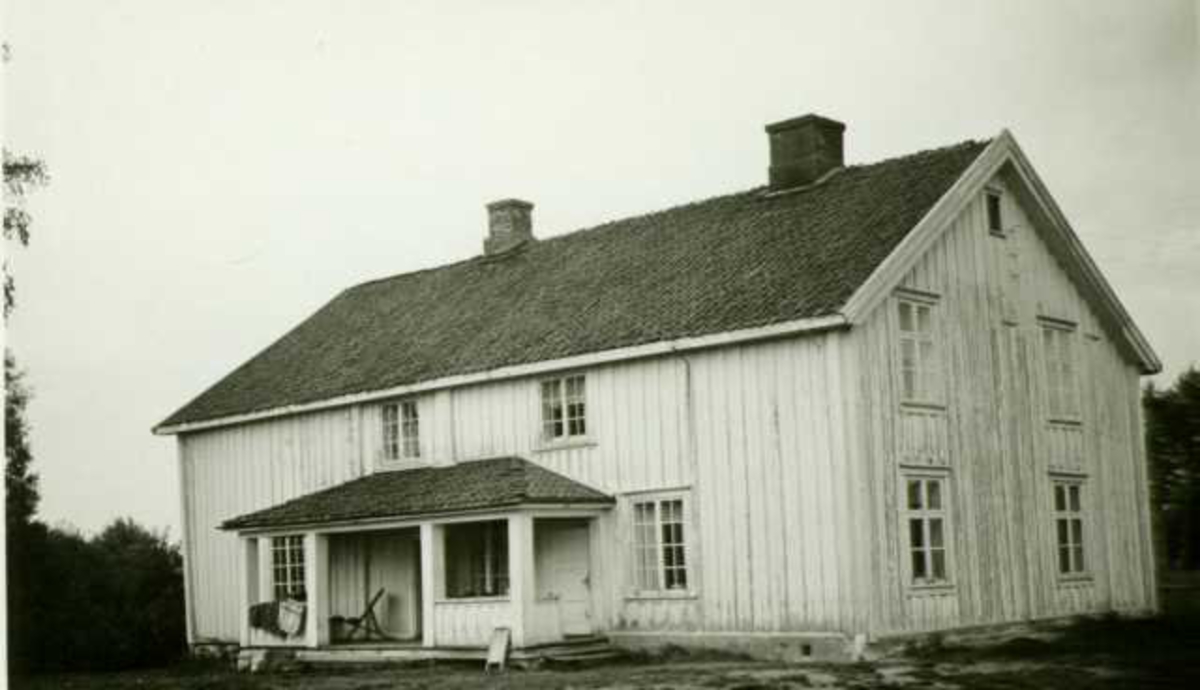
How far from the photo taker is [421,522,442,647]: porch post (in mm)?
25812

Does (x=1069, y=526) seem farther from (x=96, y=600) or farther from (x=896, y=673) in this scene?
→ (x=96, y=600)

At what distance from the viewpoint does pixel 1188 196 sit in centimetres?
1703

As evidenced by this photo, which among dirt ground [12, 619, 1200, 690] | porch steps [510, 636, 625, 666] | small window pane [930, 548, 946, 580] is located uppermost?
small window pane [930, 548, 946, 580]

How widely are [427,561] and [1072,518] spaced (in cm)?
1063

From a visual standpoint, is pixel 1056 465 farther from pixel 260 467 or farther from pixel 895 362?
pixel 260 467

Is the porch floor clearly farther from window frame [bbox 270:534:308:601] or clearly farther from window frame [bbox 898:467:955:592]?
window frame [bbox 898:467:955:592]

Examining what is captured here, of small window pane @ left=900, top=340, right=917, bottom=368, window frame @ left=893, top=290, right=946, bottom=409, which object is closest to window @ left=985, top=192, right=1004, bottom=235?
window frame @ left=893, top=290, right=946, bottom=409

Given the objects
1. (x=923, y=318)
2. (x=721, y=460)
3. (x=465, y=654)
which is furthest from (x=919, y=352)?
(x=465, y=654)

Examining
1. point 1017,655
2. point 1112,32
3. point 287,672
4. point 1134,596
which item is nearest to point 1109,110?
point 1112,32

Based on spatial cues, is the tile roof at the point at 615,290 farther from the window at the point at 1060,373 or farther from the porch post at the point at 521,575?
the window at the point at 1060,373

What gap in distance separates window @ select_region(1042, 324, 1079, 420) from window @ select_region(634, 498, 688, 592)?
6826 mm

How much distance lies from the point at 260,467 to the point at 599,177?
12.6m

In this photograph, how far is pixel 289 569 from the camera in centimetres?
2984

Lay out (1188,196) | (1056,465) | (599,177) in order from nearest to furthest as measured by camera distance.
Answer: (1188,196), (599,177), (1056,465)
